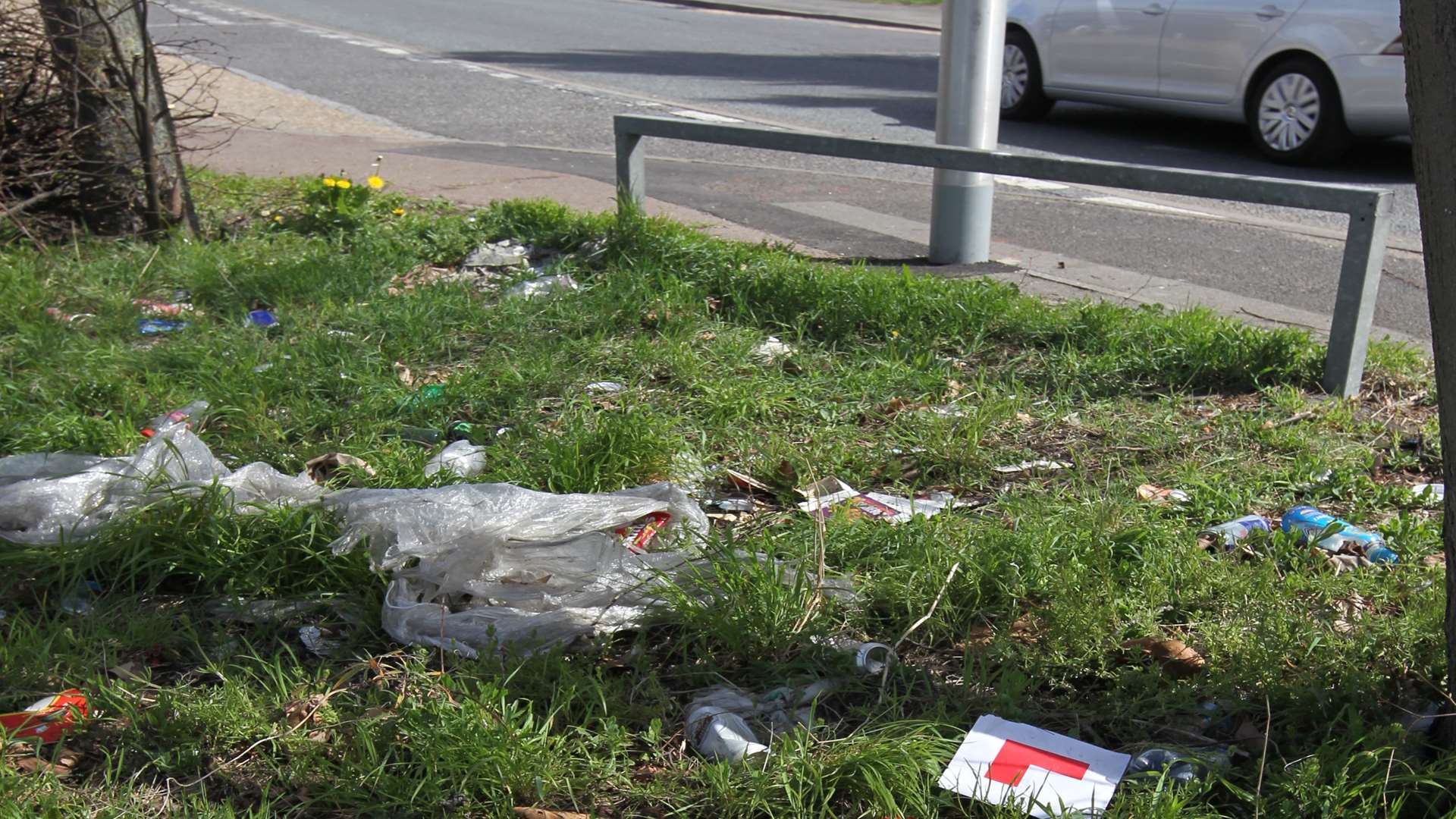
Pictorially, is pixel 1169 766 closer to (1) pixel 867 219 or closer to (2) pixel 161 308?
(2) pixel 161 308

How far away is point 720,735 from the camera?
2.51 meters

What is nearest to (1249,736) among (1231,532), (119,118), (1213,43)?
(1231,532)

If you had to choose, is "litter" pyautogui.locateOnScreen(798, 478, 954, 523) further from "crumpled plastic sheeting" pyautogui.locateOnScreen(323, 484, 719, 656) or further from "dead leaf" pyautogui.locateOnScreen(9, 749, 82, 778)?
"dead leaf" pyautogui.locateOnScreen(9, 749, 82, 778)

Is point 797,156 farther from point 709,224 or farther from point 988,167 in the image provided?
point 988,167

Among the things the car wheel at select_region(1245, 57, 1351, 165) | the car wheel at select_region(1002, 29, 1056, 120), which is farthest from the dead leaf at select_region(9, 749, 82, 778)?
the car wheel at select_region(1002, 29, 1056, 120)

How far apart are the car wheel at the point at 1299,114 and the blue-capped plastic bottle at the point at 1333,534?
6.24 meters

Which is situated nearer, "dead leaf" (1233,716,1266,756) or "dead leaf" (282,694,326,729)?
"dead leaf" (1233,716,1266,756)

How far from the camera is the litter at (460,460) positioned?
12.1ft

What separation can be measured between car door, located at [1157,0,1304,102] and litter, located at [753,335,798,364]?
5843 mm

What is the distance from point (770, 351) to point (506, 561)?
200cm

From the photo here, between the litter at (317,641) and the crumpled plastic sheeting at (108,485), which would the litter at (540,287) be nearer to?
the crumpled plastic sheeting at (108,485)

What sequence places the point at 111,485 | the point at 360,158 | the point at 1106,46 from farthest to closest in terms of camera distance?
1. the point at 1106,46
2. the point at 360,158
3. the point at 111,485

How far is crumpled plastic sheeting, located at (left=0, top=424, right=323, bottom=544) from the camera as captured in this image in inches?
131

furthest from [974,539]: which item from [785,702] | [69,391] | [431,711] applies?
[69,391]
